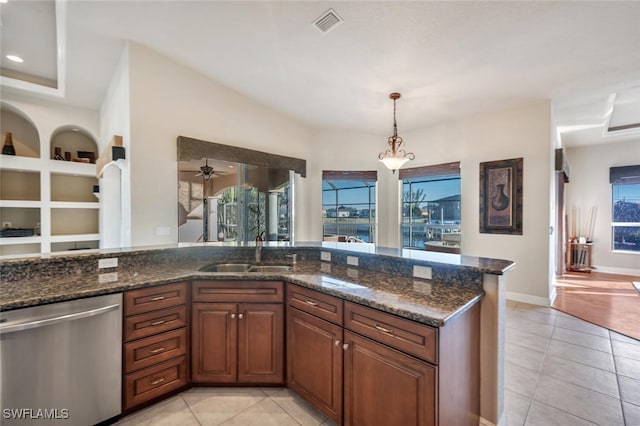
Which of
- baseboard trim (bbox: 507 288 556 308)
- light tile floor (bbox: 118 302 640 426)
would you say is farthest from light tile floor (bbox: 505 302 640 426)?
baseboard trim (bbox: 507 288 556 308)

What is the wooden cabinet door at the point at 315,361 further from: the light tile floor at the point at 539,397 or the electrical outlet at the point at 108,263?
the electrical outlet at the point at 108,263

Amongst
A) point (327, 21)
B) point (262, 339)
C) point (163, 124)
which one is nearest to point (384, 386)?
point (262, 339)

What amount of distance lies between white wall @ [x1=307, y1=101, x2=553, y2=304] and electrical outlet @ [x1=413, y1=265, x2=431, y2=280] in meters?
3.29

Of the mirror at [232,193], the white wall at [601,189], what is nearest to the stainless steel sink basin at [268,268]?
the mirror at [232,193]

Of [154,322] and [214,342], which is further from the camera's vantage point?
[214,342]

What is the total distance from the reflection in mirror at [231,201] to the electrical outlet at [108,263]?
1.29 meters

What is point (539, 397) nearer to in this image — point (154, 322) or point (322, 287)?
point (322, 287)

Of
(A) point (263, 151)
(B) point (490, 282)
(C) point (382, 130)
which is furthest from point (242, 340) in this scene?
(C) point (382, 130)

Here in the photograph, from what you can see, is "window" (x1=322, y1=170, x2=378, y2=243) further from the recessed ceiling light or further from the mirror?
the recessed ceiling light

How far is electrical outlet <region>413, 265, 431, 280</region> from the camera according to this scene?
5.93 ft

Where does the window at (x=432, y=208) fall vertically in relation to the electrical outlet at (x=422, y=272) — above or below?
above

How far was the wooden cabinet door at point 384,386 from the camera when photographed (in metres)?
1.23

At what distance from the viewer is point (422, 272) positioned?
6.03ft

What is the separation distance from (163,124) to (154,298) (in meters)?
2.41
